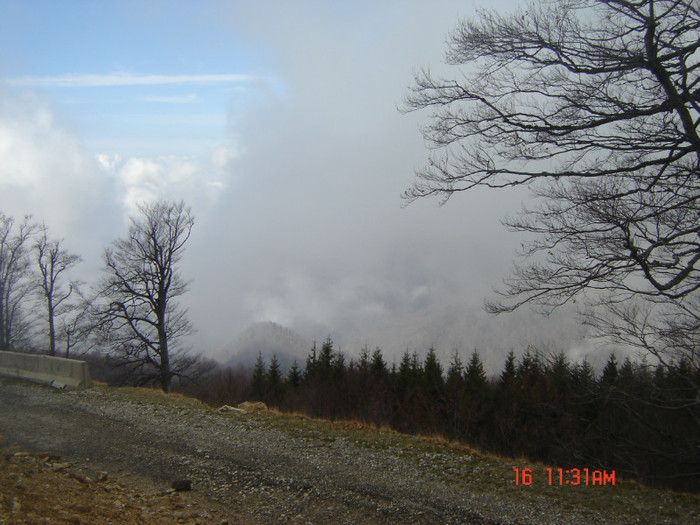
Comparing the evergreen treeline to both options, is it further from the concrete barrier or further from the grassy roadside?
the grassy roadside

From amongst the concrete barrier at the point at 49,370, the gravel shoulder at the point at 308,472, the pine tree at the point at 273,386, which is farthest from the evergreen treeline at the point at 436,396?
the gravel shoulder at the point at 308,472

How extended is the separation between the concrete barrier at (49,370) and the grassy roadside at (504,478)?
6.62m

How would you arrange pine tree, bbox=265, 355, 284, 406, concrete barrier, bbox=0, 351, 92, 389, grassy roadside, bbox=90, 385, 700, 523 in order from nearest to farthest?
grassy roadside, bbox=90, 385, 700, 523 < concrete barrier, bbox=0, 351, 92, 389 < pine tree, bbox=265, 355, 284, 406

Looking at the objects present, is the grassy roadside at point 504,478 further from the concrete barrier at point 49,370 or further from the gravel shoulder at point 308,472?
the concrete barrier at point 49,370

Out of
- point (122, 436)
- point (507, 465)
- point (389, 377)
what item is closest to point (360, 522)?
point (507, 465)

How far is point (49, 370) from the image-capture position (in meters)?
14.3

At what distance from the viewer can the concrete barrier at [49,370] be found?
45.2ft

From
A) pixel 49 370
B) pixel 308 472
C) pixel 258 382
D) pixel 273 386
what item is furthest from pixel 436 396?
pixel 308 472

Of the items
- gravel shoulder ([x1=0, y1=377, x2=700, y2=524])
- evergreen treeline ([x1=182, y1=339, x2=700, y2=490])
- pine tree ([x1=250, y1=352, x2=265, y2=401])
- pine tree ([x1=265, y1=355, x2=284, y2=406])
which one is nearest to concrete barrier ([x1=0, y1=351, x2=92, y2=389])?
gravel shoulder ([x1=0, y1=377, x2=700, y2=524])

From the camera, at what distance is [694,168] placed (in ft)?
21.6

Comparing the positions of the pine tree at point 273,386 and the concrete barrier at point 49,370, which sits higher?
the concrete barrier at point 49,370

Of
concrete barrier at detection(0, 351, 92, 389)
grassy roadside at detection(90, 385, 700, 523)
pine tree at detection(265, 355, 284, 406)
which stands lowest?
pine tree at detection(265, 355, 284, 406)

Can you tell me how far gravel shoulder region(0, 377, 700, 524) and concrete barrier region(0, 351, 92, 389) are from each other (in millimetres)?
2878

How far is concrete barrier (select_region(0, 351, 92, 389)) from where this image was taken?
13766mm
